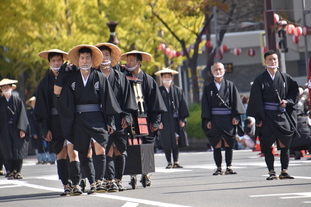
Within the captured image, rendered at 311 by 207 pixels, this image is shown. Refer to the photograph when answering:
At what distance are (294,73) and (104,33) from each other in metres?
14.7

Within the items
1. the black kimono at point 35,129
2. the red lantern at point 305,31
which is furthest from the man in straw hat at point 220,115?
the red lantern at point 305,31

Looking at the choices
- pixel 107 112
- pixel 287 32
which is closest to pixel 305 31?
pixel 287 32

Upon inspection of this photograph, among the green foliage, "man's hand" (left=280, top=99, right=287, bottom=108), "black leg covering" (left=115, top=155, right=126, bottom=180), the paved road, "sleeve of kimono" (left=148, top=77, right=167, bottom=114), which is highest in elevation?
"sleeve of kimono" (left=148, top=77, right=167, bottom=114)

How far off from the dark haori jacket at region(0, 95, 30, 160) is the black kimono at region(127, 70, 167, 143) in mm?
5467

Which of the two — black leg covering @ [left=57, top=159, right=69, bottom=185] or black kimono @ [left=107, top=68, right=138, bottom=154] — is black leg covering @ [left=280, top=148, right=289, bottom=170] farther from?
black leg covering @ [left=57, top=159, right=69, bottom=185]

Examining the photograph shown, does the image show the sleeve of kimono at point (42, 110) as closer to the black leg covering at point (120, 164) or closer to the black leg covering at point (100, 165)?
the black leg covering at point (100, 165)

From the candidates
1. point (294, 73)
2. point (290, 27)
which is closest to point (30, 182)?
point (290, 27)

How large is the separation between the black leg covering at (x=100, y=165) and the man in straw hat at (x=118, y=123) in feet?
0.66

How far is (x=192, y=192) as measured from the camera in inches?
423

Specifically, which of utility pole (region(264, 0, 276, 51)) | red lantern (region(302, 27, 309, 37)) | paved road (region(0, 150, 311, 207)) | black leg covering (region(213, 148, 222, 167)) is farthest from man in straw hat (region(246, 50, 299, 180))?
red lantern (region(302, 27, 309, 37))

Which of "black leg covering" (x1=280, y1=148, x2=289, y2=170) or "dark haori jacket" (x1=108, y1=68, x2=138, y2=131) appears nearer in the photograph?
"dark haori jacket" (x1=108, y1=68, x2=138, y2=131)

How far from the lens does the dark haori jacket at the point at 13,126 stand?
17.2 meters

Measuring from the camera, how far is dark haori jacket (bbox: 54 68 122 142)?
35.8ft

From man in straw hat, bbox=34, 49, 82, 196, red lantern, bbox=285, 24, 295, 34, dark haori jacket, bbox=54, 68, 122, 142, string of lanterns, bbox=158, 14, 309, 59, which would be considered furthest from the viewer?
red lantern, bbox=285, 24, 295, 34
